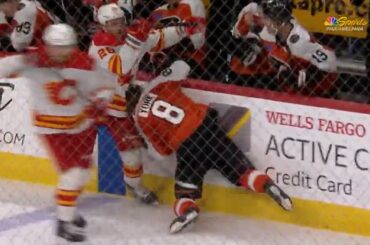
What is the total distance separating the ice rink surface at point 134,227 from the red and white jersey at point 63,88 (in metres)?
0.54

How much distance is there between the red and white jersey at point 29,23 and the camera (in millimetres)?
6535

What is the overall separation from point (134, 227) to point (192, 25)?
1.04 m

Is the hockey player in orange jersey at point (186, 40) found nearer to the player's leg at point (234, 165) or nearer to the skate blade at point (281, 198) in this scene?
the player's leg at point (234, 165)

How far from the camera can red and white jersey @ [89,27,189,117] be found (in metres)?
5.83

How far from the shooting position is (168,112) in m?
5.86

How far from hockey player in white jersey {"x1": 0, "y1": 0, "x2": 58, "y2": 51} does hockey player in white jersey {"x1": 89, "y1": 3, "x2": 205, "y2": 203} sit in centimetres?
67

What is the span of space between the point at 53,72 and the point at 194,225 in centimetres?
101

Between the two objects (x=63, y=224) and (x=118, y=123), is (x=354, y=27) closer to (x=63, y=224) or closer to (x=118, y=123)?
(x=118, y=123)

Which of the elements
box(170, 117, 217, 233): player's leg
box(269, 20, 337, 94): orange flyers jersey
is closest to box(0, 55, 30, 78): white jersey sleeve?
box(170, 117, 217, 233): player's leg

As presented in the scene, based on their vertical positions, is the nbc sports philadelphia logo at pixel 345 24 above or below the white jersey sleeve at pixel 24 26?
above

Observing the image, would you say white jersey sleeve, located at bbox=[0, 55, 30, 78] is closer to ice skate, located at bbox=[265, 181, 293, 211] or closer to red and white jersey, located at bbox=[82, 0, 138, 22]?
red and white jersey, located at bbox=[82, 0, 138, 22]

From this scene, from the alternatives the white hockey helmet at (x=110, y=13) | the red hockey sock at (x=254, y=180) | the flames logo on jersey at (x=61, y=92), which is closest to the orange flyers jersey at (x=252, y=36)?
the red hockey sock at (x=254, y=180)

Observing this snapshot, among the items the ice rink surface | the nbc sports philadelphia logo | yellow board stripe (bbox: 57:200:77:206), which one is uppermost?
the nbc sports philadelphia logo

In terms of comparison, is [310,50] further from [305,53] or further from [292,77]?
[292,77]
